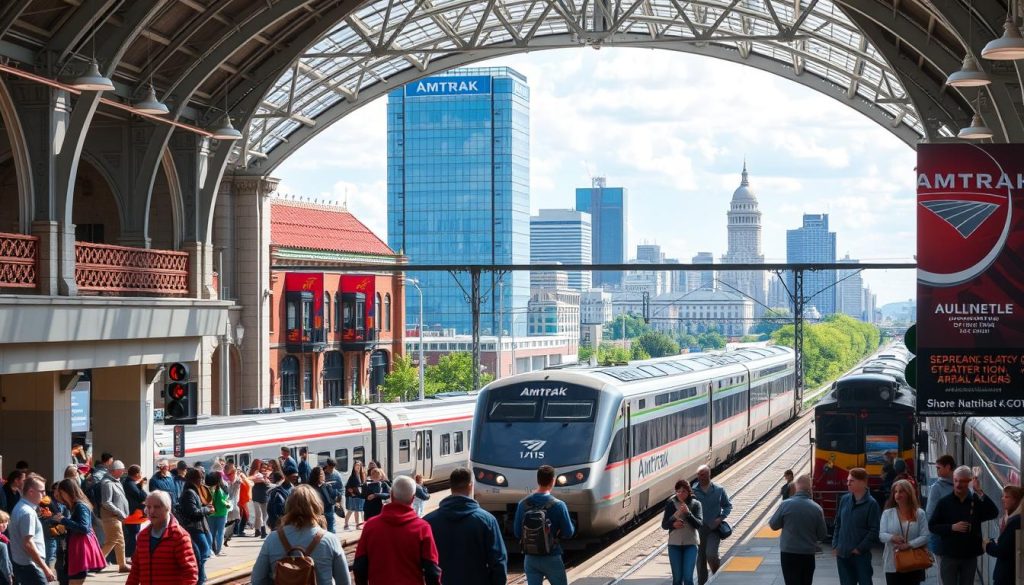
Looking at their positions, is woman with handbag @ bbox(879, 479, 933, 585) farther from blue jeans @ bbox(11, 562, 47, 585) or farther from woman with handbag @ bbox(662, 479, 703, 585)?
blue jeans @ bbox(11, 562, 47, 585)

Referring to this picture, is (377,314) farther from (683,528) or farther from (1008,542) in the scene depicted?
(1008,542)

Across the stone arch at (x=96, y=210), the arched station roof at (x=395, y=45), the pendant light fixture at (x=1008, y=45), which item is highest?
the arched station roof at (x=395, y=45)

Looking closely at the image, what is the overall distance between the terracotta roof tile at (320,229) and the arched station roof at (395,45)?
2286cm

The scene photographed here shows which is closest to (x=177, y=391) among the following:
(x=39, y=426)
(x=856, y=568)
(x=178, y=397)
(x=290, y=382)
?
(x=178, y=397)

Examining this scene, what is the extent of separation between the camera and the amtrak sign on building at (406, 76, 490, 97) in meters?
173

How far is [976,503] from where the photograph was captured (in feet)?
39.0

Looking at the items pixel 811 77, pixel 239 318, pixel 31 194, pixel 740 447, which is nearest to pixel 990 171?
pixel 31 194

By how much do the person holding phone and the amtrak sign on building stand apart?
163075 mm

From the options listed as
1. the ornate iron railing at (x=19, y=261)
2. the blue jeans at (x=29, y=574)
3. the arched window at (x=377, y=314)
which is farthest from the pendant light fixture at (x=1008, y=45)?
the arched window at (x=377, y=314)

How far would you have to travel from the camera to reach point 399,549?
28.6 feet

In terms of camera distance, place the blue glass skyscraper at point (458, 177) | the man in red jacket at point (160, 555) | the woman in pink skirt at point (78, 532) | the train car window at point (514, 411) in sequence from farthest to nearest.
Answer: the blue glass skyscraper at point (458, 177) → the train car window at point (514, 411) → the woman in pink skirt at point (78, 532) → the man in red jacket at point (160, 555)

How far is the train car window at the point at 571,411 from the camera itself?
21.7m

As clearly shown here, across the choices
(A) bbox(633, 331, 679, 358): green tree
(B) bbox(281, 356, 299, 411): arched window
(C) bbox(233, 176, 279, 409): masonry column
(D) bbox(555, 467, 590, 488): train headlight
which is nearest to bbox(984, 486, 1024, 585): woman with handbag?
(D) bbox(555, 467, 590, 488): train headlight

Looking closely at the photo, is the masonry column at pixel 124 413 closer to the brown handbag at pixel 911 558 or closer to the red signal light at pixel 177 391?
the red signal light at pixel 177 391
